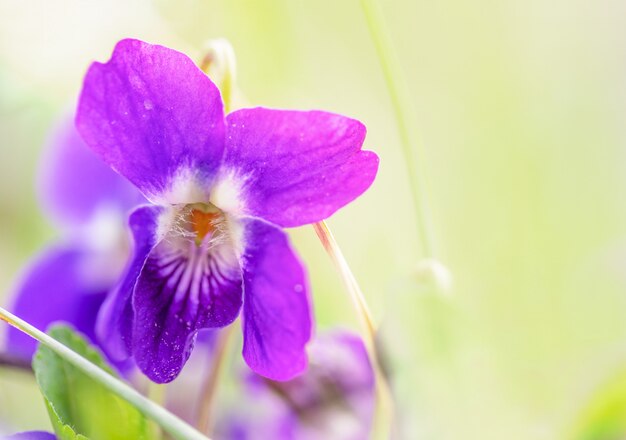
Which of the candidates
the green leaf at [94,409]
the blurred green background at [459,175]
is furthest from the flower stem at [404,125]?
the green leaf at [94,409]

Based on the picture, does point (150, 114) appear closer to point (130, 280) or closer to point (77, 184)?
point (130, 280)

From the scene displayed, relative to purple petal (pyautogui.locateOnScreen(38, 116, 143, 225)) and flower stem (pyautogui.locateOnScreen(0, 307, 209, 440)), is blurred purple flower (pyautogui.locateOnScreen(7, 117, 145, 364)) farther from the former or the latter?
flower stem (pyautogui.locateOnScreen(0, 307, 209, 440))

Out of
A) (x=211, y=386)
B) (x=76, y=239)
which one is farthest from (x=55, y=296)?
(x=211, y=386)

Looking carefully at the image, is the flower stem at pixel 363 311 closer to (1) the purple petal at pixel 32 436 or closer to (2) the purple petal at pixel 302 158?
(2) the purple petal at pixel 302 158

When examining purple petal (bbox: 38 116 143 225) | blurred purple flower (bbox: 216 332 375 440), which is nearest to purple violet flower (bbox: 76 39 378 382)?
blurred purple flower (bbox: 216 332 375 440)

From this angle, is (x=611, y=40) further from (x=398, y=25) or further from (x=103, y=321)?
(x=103, y=321)

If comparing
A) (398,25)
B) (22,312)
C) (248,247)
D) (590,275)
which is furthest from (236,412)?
(398,25)
